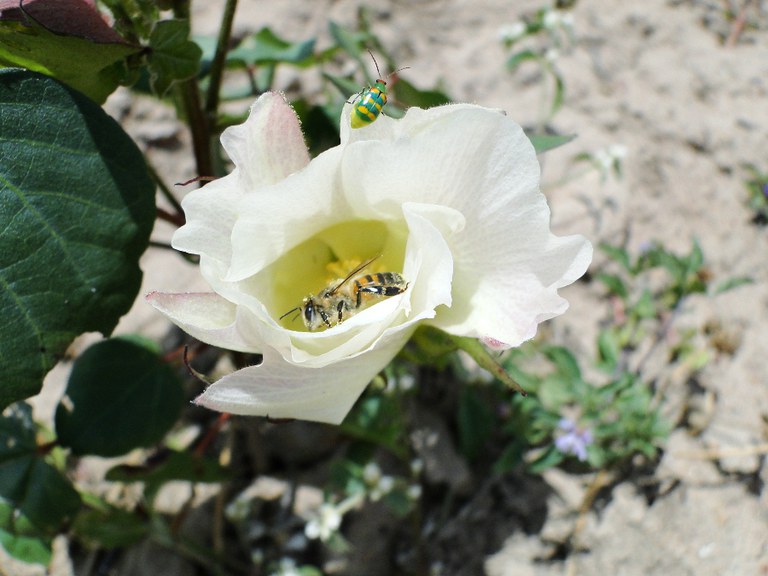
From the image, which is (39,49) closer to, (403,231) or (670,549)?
(403,231)

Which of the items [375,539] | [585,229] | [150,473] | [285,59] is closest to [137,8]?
[285,59]

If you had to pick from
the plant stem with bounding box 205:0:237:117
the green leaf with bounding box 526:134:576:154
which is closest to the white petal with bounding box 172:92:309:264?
the plant stem with bounding box 205:0:237:117

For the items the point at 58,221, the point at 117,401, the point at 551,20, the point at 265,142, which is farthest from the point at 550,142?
the point at 551,20

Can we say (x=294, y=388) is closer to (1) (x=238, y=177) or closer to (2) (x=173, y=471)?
(1) (x=238, y=177)

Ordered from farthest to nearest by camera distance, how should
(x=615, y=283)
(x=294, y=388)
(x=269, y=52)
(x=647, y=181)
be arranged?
1. (x=647, y=181)
2. (x=615, y=283)
3. (x=269, y=52)
4. (x=294, y=388)

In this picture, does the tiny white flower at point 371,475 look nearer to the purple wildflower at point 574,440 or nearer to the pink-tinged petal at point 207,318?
the purple wildflower at point 574,440

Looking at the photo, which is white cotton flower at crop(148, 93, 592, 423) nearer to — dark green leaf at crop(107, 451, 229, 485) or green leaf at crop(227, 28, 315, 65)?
dark green leaf at crop(107, 451, 229, 485)

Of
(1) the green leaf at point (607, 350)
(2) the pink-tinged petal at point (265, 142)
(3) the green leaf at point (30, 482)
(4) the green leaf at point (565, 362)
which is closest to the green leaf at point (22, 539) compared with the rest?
(3) the green leaf at point (30, 482)
